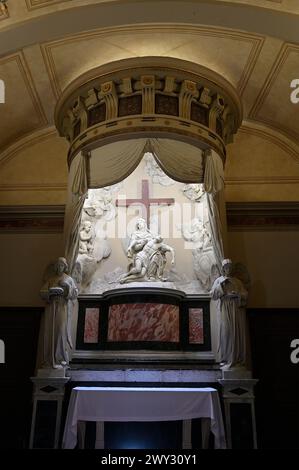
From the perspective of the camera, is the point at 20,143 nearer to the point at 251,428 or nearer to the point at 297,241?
the point at 297,241

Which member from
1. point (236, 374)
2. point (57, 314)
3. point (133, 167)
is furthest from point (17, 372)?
point (133, 167)

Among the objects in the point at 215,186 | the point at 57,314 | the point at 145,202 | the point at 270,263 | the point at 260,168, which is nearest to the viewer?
the point at 57,314

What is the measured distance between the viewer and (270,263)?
641 centimetres

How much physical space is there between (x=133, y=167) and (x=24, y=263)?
6.90ft

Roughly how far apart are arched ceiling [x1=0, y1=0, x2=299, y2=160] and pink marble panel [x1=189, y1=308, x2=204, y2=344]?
281 cm

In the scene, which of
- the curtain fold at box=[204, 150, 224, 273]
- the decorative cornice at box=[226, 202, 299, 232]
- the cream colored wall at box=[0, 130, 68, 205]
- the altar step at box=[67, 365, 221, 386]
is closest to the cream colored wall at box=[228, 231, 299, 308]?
the decorative cornice at box=[226, 202, 299, 232]

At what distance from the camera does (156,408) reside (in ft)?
14.6

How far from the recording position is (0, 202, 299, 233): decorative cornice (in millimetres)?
6551

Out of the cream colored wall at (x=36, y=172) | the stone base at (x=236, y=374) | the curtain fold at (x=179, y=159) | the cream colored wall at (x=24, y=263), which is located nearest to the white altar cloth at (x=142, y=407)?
the stone base at (x=236, y=374)

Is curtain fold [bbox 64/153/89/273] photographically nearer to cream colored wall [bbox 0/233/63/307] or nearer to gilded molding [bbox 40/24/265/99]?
cream colored wall [bbox 0/233/63/307]

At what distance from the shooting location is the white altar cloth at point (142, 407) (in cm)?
445

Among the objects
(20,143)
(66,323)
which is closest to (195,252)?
(66,323)

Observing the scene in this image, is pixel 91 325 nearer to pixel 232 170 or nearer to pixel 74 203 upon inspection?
pixel 74 203

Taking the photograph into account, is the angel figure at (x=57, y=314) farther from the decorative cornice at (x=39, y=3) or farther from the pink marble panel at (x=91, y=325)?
the decorative cornice at (x=39, y=3)
